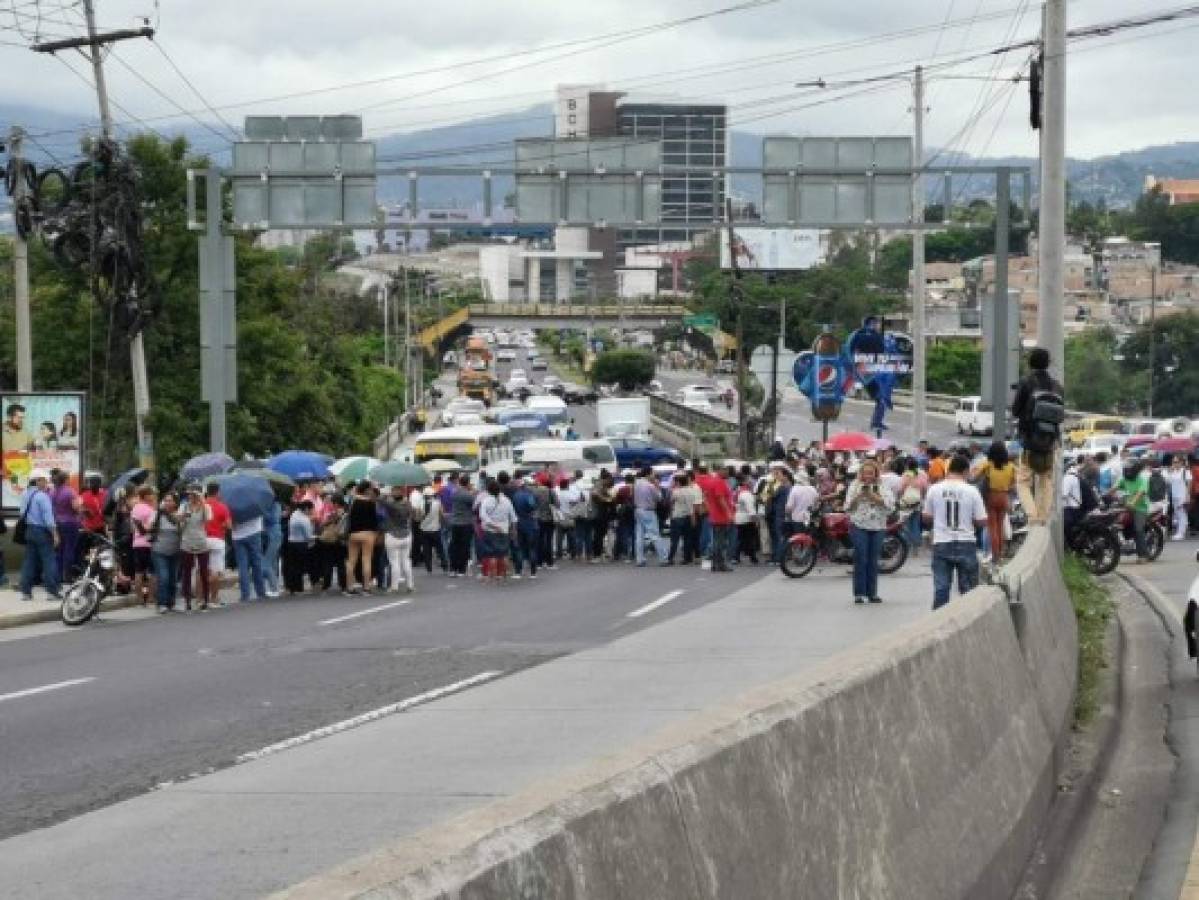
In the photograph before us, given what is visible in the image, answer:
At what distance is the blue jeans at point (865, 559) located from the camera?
2495 cm

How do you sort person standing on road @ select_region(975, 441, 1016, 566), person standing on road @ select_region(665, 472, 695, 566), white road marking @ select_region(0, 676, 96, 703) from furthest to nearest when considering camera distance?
person standing on road @ select_region(665, 472, 695, 566)
person standing on road @ select_region(975, 441, 1016, 566)
white road marking @ select_region(0, 676, 96, 703)

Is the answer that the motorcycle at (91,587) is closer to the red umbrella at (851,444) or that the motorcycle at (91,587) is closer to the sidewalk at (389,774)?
the sidewalk at (389,774)

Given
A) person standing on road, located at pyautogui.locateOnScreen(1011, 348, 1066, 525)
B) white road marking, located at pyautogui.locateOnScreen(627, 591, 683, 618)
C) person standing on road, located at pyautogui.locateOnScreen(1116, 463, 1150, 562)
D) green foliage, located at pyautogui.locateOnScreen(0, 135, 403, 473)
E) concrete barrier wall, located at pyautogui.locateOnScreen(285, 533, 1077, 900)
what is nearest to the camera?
concrete barrier wall, located at pyautogui.locateOnScreen(285, 533, 1077, 900)

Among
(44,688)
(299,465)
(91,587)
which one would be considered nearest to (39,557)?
(91,587)

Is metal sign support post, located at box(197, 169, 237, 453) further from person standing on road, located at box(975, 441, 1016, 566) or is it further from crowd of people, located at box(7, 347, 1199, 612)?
person standing on road, located at box(975, 441, 1016, 566)

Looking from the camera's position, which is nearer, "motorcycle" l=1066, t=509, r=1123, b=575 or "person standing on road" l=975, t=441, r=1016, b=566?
"person standing on road" l=975, t=441, r=1016, b=566

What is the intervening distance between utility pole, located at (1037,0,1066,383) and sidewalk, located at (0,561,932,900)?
530 centimetres

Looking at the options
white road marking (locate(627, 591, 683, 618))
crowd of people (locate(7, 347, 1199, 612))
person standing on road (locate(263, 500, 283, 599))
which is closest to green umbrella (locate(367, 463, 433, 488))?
crowd of people (locate(7, 347, 1199, 612))

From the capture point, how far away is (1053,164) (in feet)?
81.7

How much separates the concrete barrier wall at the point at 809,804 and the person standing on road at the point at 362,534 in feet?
61.7

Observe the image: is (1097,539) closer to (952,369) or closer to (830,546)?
(830,546)

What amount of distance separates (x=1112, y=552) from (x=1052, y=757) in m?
17.0

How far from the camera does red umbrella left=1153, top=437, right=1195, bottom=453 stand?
4356 centimetres

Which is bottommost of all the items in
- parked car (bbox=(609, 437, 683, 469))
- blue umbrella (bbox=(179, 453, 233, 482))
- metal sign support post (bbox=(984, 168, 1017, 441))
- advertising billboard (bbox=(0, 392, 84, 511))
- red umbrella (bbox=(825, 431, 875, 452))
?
parked car (bbox=(609, 437, 683, 469))
